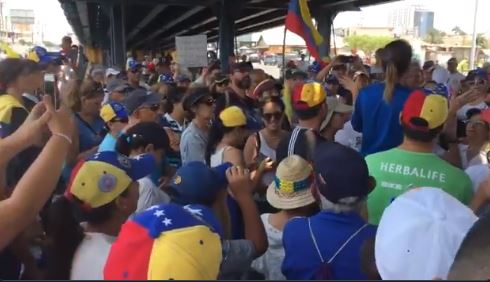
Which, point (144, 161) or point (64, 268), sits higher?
point (144, 161)

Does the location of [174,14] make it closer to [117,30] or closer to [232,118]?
[117,30]

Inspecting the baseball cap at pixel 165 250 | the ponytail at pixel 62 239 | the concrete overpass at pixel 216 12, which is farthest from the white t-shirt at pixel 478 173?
the concrete overpass at pixel 216 12

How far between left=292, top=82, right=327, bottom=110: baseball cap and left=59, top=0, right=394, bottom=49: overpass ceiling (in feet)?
49.5

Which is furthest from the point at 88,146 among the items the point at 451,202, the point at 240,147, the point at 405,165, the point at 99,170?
the point at 451,202

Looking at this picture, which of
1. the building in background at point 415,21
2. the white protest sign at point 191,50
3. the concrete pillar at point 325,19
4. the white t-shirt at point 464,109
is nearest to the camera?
the white t-shirt at point 464,109

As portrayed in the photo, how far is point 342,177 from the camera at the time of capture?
2514 millimetres

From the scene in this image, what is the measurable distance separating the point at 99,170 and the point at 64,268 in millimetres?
444

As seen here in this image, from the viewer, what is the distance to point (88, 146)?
5.15m

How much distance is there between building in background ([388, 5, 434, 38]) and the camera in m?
114

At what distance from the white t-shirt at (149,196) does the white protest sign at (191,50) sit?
29.0 feet

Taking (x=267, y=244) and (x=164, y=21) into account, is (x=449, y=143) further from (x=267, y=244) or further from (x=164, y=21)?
(x=164, y=21)

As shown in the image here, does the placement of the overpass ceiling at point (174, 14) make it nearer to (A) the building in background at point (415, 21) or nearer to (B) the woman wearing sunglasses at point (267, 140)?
(B) the woman wearing sunglasses at point (267, 140)

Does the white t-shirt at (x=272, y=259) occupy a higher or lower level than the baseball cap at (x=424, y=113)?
lower

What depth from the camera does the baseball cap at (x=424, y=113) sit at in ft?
10.2
